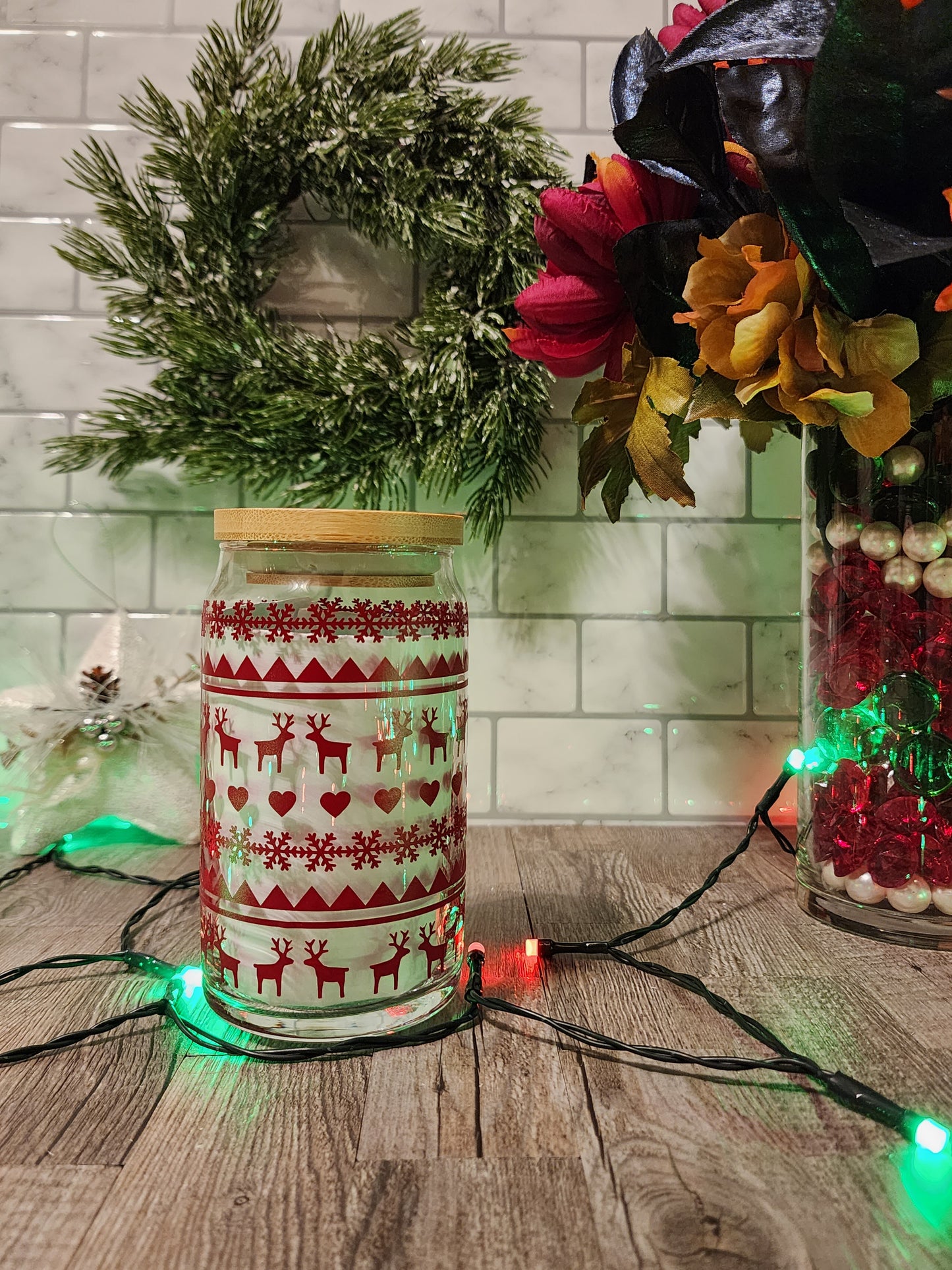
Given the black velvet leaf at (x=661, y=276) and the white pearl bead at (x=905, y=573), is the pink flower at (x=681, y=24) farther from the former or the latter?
the white pearl bead at (x=905, y=573)

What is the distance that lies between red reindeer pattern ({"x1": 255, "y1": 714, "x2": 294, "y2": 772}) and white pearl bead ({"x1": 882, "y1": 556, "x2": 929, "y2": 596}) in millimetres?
407

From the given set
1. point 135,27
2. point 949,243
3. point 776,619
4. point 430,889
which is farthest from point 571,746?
point 135,27

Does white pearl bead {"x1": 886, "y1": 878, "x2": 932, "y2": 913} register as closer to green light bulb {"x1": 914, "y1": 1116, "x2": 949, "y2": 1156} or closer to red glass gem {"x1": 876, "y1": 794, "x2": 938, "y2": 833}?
red glass gem {"x1": 876, "y1": 794, "x2": 938, "y2": 833}

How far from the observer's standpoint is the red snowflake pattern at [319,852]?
1.50ft

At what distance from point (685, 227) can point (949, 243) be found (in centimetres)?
16

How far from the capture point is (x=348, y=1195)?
1.16ft

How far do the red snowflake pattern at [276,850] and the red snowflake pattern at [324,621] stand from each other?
103 mm

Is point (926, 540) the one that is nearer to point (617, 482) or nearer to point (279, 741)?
point (617, 482)

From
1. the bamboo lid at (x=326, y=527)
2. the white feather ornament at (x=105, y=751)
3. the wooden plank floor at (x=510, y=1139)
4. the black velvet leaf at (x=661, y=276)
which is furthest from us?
the white feather ornament at (x=105, y=751)

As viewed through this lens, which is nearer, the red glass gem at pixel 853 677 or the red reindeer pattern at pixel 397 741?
the red reindeer pattern at pixel 397 741

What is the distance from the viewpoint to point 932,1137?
379 mm

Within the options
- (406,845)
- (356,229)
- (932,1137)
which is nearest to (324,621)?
(406,845)

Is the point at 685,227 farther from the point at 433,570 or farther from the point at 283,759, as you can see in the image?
the point at 283,759

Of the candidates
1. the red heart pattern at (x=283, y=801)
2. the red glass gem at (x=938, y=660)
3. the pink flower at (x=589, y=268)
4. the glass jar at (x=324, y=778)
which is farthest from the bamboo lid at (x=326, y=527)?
the red glass gem at (x=938, y=660)
